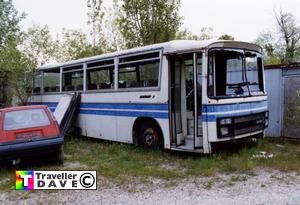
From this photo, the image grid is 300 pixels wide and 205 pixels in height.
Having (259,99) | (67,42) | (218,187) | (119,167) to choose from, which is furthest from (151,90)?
(67,42)

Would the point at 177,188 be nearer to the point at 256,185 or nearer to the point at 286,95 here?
the point at 256,185

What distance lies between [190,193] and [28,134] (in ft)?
12.0

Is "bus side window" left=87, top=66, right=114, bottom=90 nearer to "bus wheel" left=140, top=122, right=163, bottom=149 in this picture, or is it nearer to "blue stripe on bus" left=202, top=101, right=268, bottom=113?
"bus wheel" left=140, top=122, right=163, bottom=149

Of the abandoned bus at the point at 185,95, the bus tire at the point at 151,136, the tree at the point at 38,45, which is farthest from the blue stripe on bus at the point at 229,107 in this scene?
the tree at the point at 38,45

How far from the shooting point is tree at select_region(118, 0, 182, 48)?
17.2 meters

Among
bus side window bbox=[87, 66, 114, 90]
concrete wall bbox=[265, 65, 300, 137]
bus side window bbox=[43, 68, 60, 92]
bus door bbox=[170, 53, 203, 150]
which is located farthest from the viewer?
bus side window bbox=[43, 68, 60, 92]

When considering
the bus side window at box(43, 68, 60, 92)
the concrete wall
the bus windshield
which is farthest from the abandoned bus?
the bus side window at box(43, 68, 60, 92)

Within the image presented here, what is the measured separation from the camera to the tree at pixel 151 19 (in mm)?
17172

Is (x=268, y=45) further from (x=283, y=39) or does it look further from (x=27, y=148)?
(x=27, y=148)

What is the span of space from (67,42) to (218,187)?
21792 millimetres

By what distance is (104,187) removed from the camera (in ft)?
19.2

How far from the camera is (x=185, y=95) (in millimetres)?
7828

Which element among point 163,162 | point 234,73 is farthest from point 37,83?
point 234,73

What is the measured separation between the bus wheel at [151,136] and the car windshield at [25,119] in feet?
8.27
